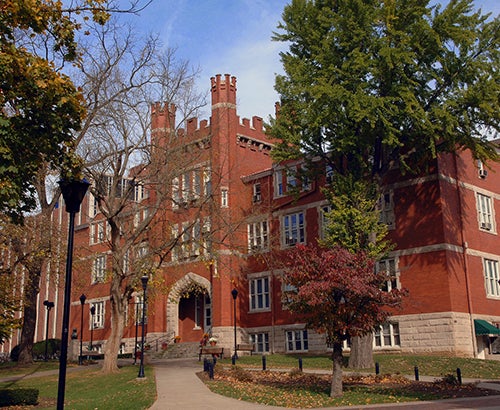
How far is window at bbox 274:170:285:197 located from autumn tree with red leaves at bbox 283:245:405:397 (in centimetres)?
2247

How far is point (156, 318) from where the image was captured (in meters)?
45.4

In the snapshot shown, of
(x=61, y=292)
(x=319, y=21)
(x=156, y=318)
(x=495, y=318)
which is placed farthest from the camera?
(x=61, y=292)

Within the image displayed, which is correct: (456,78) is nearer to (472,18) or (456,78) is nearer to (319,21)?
(472,18)

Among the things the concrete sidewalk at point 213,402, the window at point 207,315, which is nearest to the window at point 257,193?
the window at point 207,315

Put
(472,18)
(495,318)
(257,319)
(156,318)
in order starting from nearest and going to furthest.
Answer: (472,18)
(495,318)
(257,319)
(156,318)

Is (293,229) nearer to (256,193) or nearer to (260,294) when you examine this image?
(256,193)

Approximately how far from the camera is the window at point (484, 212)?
3475cm

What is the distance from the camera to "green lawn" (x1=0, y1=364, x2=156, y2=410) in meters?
17.6

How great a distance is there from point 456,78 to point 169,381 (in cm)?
1874

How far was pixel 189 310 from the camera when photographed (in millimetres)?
46094

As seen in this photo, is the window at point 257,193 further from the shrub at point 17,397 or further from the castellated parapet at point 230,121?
the shrub at point 17,397

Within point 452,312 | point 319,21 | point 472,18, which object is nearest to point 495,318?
point 452,312

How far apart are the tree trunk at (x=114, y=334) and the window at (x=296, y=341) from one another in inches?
547

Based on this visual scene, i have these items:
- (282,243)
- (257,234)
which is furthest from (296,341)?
(257,234)
